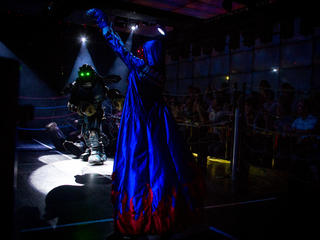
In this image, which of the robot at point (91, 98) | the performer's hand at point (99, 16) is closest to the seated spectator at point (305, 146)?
the robot at point (91, 98)

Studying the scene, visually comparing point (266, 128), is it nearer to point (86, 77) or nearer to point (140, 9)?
point (86, 77)

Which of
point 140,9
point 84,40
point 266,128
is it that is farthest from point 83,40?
point 266,128

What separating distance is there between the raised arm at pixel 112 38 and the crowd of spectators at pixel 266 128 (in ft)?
8.46

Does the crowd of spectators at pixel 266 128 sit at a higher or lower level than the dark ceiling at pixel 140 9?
lower

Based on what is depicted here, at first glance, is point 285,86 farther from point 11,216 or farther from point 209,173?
point 11,216

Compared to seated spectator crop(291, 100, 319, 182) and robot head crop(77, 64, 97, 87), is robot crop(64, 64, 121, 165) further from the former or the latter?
seated spectator crop(291, 100, 319, 182)

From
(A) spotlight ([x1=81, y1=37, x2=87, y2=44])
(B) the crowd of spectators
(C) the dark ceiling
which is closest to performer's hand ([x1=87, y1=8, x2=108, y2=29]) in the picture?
(B) the crowd of spectators

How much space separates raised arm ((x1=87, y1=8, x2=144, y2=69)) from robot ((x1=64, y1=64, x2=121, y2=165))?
2487mm

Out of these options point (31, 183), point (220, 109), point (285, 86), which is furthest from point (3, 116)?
point (285, 86)

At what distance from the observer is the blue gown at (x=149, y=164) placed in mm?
1894

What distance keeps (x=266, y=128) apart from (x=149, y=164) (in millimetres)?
4041

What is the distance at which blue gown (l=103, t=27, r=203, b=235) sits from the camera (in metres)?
1.89

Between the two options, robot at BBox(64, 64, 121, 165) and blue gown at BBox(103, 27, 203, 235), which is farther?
robot at BBox(64, 64, 121, 165)

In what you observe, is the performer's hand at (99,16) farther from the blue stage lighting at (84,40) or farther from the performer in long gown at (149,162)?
the blue stage lighting at (84,40)
